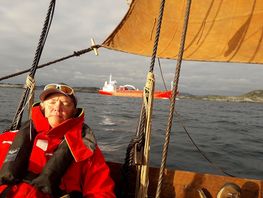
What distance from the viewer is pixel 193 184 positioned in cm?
349

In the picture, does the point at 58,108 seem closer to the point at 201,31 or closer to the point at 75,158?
the point at 75,158

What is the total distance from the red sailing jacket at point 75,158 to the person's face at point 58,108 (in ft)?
0.24

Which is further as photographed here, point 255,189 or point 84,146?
point 255,189

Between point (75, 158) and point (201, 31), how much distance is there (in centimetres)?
330

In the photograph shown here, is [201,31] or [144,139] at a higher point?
[201,31]

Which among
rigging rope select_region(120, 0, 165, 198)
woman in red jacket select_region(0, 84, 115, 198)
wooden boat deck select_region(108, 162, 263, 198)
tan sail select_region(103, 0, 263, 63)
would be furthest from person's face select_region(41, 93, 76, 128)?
tan sail select_region(103, 0, 263, 63)

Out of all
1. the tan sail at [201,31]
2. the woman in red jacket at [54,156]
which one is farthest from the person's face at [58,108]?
the tan sail at [201,31]

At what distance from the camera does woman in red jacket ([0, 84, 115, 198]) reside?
2.83 m

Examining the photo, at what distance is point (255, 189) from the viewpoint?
3406 millimetres

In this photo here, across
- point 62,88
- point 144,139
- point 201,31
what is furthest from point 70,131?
point 201,31

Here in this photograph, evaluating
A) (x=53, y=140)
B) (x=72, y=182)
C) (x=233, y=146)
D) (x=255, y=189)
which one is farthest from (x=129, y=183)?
(x=233, y=146)

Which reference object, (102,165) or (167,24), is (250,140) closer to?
(167,24)

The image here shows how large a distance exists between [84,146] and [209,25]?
3.26 m

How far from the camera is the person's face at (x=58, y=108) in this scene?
319cm
